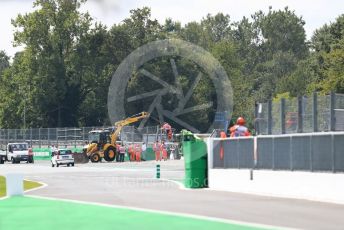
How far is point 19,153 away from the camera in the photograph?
7881 cm

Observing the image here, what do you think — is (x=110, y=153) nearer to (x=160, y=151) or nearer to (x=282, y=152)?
(x=160, y=151)

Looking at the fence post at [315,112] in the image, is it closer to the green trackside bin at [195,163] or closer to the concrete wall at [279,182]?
the concrete wall at [279,182]

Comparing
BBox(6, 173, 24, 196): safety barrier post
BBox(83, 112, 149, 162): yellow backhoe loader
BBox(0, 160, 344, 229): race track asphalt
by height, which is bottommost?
BBox(0, 160, 344, 229): race track asphalt

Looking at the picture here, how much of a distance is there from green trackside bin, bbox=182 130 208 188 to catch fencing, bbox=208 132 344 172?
0.45 m

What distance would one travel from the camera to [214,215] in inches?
Answer: 782

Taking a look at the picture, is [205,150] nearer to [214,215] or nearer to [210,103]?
[214,215]

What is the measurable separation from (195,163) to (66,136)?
58.2 m

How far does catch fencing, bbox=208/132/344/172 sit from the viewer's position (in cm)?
2386

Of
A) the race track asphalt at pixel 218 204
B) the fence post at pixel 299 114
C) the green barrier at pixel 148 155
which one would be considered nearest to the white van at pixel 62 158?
the green barrier at pixel 148 155

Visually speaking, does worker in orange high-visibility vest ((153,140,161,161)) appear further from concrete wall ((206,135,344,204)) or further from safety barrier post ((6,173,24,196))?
safety barrier post ((6,173,24,196))

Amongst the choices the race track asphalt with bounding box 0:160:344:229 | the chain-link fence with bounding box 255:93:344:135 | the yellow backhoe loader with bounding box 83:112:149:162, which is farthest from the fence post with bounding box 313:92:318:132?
the yellow backhoe loader with bounding box 83:112:149:162

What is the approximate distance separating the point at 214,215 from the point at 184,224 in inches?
87.1

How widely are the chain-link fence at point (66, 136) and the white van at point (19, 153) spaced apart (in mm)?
7379

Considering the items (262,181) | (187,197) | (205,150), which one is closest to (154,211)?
(187,197)
